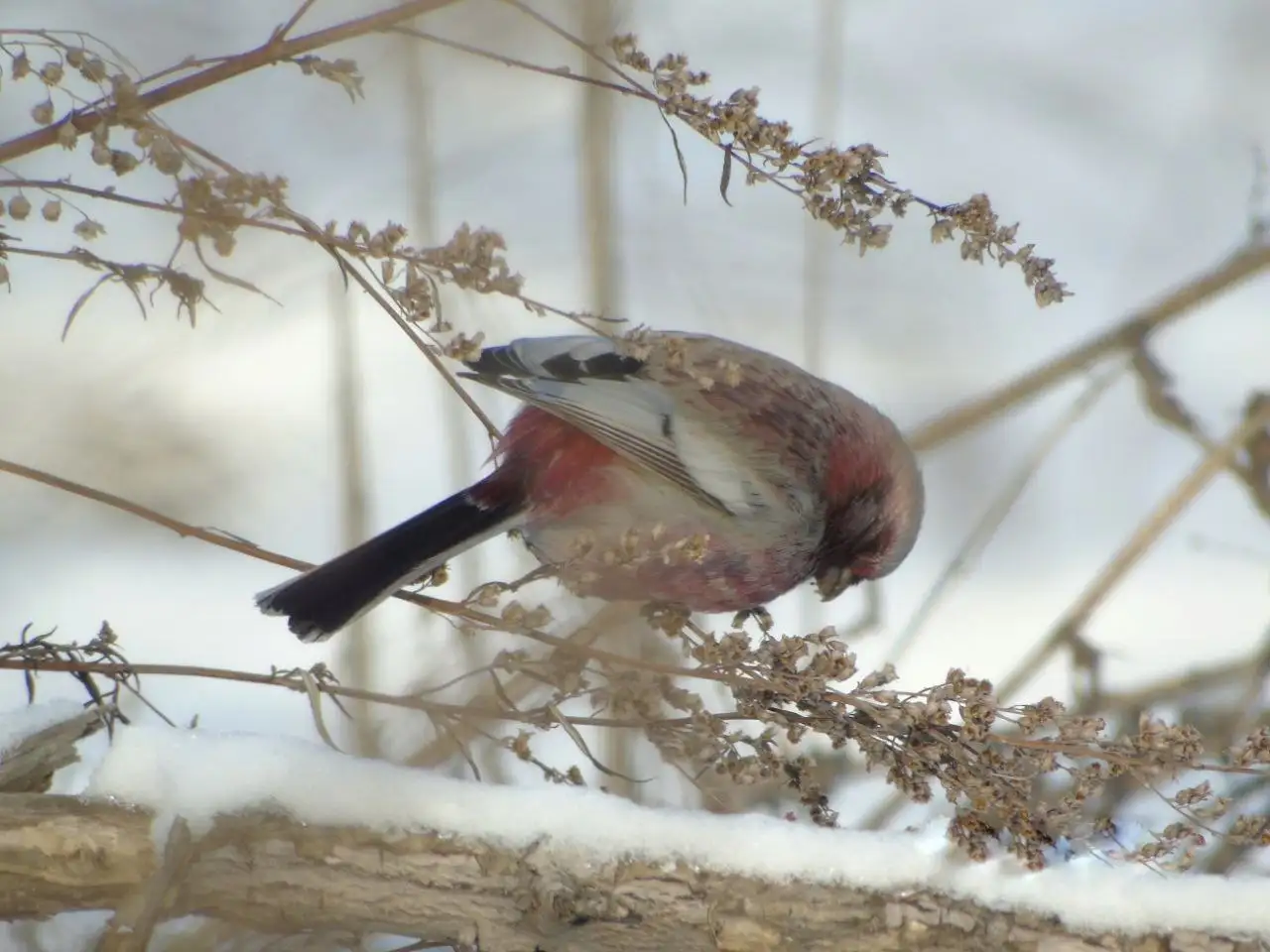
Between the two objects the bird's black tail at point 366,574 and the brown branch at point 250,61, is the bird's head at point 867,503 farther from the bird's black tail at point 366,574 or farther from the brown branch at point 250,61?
the brown branch at point 250,61

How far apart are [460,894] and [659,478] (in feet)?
2.50

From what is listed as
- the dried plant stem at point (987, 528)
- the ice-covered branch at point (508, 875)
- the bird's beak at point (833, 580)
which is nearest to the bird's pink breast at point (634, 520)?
the bird's beak at point (833, 580)

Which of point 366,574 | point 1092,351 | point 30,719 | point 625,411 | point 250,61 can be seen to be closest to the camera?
point 250,61

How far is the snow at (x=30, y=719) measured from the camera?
1.63m

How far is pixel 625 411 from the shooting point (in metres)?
2.02

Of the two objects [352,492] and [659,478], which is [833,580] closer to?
[659,478]

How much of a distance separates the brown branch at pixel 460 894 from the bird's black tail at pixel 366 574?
0.34 meters

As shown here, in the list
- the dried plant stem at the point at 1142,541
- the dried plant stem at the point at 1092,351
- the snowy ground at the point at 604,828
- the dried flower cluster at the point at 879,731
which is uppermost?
the dried plant stem at the point at 1092,351

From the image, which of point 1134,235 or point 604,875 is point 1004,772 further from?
point 1134,235

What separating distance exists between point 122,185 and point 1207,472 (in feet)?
7.90

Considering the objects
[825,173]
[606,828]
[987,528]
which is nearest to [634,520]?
[606,828]

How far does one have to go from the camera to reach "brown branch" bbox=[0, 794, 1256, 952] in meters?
1.43

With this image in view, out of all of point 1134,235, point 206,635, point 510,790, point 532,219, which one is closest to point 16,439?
point 206,635

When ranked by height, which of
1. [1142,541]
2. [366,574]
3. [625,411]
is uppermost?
[1142,541]
